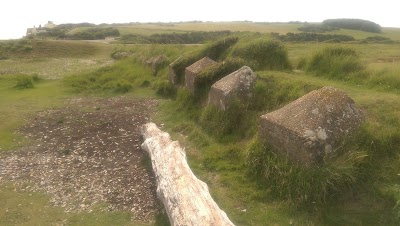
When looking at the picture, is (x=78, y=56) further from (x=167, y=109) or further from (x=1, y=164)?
(x=1, y=164)

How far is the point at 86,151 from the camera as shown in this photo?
38.5ft

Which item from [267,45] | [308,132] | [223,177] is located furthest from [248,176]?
[267,45]

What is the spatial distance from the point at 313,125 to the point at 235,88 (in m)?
4.40

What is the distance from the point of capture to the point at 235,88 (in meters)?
11.9

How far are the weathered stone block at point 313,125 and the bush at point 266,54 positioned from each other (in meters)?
6.97

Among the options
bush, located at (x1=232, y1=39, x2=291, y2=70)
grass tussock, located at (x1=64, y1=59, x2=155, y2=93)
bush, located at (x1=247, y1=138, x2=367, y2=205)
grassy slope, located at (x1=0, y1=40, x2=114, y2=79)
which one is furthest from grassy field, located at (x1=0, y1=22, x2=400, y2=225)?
A: grassy slope, located at (x1=0, y1=40, x2=114, y2=79)

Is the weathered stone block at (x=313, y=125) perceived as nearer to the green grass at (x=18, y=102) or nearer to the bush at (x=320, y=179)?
the bush at (x=320, y=179)

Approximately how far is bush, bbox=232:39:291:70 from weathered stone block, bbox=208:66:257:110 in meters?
3.32

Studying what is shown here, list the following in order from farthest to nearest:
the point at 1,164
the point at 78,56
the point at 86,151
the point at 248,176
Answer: the point at 78,56, the point at 86,151, the point at 1,164, the point at 248,176

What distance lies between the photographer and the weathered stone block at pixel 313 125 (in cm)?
771

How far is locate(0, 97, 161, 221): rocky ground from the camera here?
8719mm

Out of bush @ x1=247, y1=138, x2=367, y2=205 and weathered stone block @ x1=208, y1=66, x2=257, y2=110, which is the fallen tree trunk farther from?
weathered stone block @ x1=208, y1=66, x2=257, y2=110

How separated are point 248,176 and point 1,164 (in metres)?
7.27

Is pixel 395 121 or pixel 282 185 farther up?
pixel 395 121
